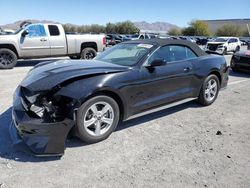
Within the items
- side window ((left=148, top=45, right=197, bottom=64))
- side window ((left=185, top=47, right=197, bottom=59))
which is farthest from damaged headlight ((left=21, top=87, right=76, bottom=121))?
side window ((left=185, top=47, right=197, bottom=59))

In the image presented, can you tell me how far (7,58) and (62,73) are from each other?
322 inches

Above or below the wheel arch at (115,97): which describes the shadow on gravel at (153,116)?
below

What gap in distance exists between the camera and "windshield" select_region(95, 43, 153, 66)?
464cm

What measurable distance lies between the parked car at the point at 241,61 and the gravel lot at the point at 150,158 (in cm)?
571

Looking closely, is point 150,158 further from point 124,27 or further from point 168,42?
point 124,27

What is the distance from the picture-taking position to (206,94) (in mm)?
5863

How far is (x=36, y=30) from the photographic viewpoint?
1154cm

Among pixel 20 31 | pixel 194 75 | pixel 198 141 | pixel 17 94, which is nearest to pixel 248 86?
pixel 194 75

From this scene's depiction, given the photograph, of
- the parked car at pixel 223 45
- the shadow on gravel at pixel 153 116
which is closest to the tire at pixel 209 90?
the shadow on gravel at pixel 153 116

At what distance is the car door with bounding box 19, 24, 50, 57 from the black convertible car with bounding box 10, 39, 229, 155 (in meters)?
7.15

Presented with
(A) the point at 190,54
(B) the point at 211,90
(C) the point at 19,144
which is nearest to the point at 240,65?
(B) the point at 211,90

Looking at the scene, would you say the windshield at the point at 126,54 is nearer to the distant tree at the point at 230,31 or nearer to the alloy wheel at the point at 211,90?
the alloy wheel at the point at 211,90

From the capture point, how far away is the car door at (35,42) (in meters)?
11.3

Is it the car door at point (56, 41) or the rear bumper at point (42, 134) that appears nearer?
the rear bumper at point (42, 134)
